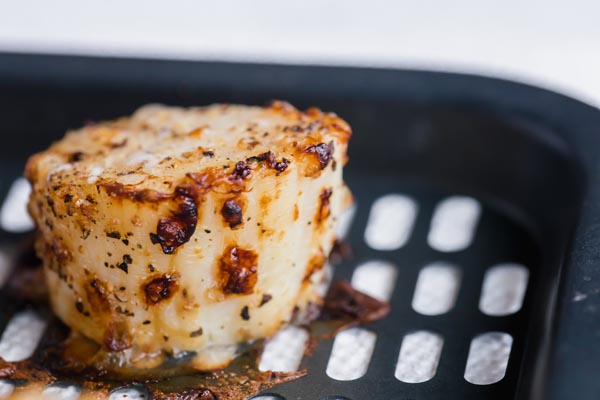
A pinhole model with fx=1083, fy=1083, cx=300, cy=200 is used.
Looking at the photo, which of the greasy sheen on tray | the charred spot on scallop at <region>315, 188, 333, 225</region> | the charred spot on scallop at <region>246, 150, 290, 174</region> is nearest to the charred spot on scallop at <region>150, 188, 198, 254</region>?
the greasy sheen on tray

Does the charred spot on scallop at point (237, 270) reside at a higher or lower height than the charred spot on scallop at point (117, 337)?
higher

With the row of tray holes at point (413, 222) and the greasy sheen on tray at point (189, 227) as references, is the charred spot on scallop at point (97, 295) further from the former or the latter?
the row of tray holes at point (413, 222)

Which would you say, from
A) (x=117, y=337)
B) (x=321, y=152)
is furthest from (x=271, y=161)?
(x=117, y=337)

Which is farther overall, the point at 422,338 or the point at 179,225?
the point at 422,338

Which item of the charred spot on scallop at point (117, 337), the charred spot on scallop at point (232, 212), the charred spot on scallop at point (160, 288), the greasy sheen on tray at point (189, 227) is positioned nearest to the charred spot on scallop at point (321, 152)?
the greasy sheen on tray at point (189, 227)

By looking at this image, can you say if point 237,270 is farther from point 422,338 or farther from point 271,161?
point 422,338

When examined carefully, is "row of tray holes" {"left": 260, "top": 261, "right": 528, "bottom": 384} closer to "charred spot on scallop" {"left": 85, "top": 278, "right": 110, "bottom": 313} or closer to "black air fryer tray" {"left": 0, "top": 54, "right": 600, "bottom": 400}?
"black air fryer tray" {"left": 0, "top": 54, "right": 600, "bottom": 400}

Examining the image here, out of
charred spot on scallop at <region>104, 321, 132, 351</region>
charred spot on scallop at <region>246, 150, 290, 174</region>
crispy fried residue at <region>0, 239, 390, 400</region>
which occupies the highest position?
charred spot on scallop at <region>246, 150, 290, 174</region>

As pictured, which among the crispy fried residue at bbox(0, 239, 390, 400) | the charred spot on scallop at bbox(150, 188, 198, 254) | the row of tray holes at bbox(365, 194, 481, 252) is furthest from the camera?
the row of tray holes at bbox(365, 194, 481, 252)
